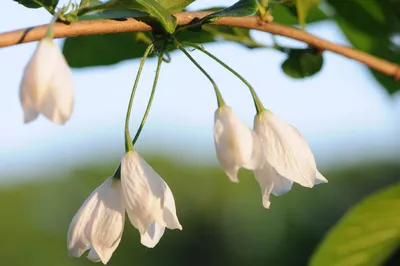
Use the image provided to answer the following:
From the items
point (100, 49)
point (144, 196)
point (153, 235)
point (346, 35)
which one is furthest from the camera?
point (346, 35)

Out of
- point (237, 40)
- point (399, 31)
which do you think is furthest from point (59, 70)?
Answer: point (399, 31)

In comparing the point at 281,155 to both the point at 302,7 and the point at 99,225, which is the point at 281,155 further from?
the point at 302,7

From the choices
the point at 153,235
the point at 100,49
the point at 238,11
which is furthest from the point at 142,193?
Answer: the point at 100,49

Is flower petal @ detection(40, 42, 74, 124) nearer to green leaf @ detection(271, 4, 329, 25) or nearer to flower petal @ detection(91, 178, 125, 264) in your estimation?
flower petal @ detection(91, 178, 125, 264)

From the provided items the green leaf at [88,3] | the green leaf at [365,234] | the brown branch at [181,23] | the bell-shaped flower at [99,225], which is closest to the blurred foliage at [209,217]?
the green leaf at [365,234]

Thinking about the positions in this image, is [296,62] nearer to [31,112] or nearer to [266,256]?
[31,112]

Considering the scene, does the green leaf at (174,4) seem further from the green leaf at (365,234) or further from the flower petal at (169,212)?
the green leaf at (365,234)
